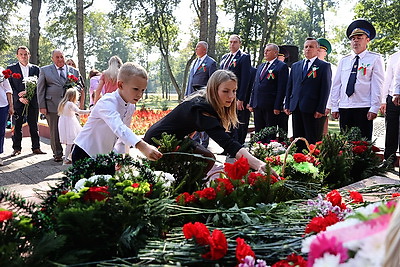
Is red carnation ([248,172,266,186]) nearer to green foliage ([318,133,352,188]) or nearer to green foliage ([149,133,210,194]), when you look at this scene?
green foliage ([149,133,210,194])

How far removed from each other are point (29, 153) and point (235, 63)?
4.29 meters

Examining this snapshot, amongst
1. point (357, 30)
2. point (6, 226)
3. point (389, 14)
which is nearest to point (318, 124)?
point (357, 30)

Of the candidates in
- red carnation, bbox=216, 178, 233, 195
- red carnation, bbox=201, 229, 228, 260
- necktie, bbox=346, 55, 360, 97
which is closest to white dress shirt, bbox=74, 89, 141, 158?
red carnation, bbox=216, 178, 233, 195

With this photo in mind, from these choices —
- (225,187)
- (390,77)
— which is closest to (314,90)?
(390,77)

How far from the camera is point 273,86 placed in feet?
23.4

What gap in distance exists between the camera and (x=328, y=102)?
6.02m

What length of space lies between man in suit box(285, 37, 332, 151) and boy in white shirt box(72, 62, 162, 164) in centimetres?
324

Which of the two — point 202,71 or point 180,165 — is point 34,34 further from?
point 180,165

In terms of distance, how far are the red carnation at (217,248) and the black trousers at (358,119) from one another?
452 cm

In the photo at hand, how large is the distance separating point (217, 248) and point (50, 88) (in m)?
6.07

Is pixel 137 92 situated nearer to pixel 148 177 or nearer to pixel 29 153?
pixel 148 177

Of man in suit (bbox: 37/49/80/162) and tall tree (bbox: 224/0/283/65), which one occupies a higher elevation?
tall tree (bbox: 224/0/283/65)

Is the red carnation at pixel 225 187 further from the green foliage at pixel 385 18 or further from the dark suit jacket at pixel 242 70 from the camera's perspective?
the green foliage at pixel 385 18

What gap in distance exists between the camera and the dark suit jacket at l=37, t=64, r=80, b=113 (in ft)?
22.2
